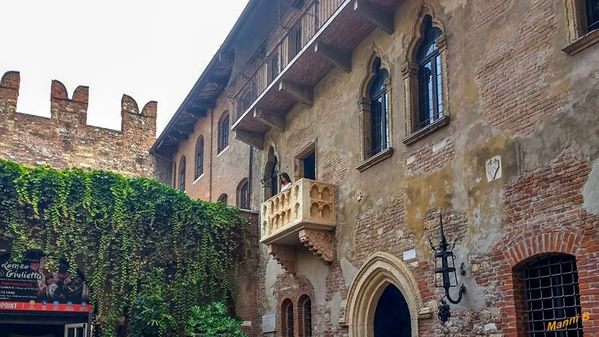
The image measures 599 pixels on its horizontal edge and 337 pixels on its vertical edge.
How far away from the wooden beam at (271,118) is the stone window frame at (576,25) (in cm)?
858

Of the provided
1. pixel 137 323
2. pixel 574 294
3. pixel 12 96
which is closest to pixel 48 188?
pixel 137 323

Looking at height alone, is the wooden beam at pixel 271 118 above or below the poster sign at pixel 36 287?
above

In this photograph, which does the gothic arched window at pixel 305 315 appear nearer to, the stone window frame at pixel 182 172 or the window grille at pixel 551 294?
the window grille at pixel 551 294

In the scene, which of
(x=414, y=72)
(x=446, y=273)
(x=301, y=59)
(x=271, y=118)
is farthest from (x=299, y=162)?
(x=446, y=273)

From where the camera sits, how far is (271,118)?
15.9 m

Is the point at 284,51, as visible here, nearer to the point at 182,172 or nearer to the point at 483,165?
the point at 483,165

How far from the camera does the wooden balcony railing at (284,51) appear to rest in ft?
43.5

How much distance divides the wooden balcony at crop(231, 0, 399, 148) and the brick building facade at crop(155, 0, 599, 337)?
0.04 meters

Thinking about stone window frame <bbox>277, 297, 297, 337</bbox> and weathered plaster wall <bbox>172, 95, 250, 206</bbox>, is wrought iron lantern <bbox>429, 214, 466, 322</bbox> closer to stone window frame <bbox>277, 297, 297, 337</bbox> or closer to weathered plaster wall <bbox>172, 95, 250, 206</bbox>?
stone window frame <bbox>277, 297, 297, 337</bbox>

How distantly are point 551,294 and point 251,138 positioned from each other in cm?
1008

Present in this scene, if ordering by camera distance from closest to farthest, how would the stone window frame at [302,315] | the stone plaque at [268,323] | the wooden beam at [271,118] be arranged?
A: 1. the stone window frame at [302,315]
2. the stone plaque at [268,323]
3. the wooden beam at [271,118]

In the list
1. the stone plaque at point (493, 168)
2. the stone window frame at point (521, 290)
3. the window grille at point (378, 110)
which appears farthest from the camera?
the window grille at point (378, 110)

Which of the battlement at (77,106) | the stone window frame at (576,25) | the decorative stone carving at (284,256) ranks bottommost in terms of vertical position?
the decorative stone carving at (284,256)

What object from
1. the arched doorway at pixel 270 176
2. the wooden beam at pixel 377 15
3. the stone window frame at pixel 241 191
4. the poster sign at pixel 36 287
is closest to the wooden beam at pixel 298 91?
the arched doorway at pixel 270 176
